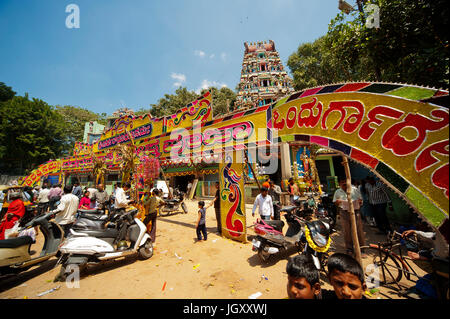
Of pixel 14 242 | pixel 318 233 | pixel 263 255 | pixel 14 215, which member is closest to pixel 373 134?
pixel 318 233

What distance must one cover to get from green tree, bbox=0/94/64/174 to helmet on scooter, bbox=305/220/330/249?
39794 millimetres

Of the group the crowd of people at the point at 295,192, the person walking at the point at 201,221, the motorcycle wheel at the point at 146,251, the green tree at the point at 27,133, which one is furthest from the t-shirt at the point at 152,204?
the green tree at the point at 27,133

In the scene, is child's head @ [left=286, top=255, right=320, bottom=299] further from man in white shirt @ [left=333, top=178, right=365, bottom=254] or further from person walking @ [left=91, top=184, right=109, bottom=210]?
person walking @ [left=91, top=184, right=109, bottom=210]

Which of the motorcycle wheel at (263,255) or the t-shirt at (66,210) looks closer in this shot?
the motorcycle wheel at (263,255)

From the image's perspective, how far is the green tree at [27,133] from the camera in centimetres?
2681

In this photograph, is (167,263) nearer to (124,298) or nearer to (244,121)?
(124,298)

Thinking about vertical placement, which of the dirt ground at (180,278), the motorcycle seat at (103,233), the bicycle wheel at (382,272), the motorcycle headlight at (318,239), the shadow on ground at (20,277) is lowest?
the shadow on ground at (20,277)

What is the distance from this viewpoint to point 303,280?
5.84 ft

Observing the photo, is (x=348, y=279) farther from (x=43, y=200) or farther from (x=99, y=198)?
(x=43, y=200)

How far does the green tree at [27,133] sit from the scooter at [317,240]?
3976cm

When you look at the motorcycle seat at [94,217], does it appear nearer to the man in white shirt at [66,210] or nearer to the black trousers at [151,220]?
the man in white shirt at [66,210]

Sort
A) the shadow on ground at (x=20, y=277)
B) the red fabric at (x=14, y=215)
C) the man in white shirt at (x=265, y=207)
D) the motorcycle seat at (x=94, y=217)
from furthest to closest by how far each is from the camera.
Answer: the man in white shirt at (x=265, y=207) < the red fabric at (x=14, y=215) < the motorcycle seat at (x=94, y=217) < the shadow on ground at (x=20, y=277)

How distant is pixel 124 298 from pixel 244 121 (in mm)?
5511

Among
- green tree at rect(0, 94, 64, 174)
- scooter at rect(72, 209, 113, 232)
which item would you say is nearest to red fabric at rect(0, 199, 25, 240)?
scooter at rect(72, 209, 113, 232)
